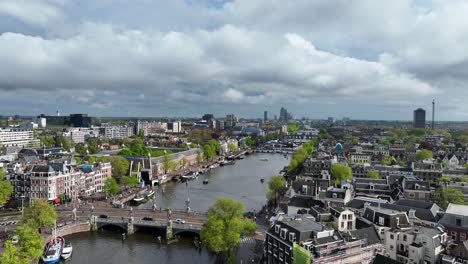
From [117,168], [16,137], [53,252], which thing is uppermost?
[16,137]

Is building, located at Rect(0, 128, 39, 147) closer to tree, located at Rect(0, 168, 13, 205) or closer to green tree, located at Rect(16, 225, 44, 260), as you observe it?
tree, located at Rect(0, 168, 13, 205)

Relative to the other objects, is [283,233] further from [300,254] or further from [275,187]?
[275,187]

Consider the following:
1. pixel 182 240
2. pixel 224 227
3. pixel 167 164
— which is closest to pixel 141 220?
pixel 182 240

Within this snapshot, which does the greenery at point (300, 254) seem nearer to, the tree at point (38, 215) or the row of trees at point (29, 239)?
the row of trees at point (29, 239)

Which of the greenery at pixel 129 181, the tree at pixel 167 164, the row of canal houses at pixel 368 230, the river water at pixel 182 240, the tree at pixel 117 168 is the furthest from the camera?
the tree at pixel 167 164

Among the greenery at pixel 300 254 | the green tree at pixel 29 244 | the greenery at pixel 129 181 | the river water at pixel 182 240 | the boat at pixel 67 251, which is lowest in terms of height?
the river water at pixel 182 240

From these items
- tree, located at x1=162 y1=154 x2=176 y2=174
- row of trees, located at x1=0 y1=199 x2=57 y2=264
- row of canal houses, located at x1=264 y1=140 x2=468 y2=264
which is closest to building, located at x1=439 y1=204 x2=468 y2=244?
row of canal houses, located at x1=264 y1=140 x2=468 y2=264

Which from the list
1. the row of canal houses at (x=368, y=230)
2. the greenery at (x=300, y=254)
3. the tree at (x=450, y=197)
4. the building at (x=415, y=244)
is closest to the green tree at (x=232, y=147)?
the row of canal houses at (x=368, y=230)
